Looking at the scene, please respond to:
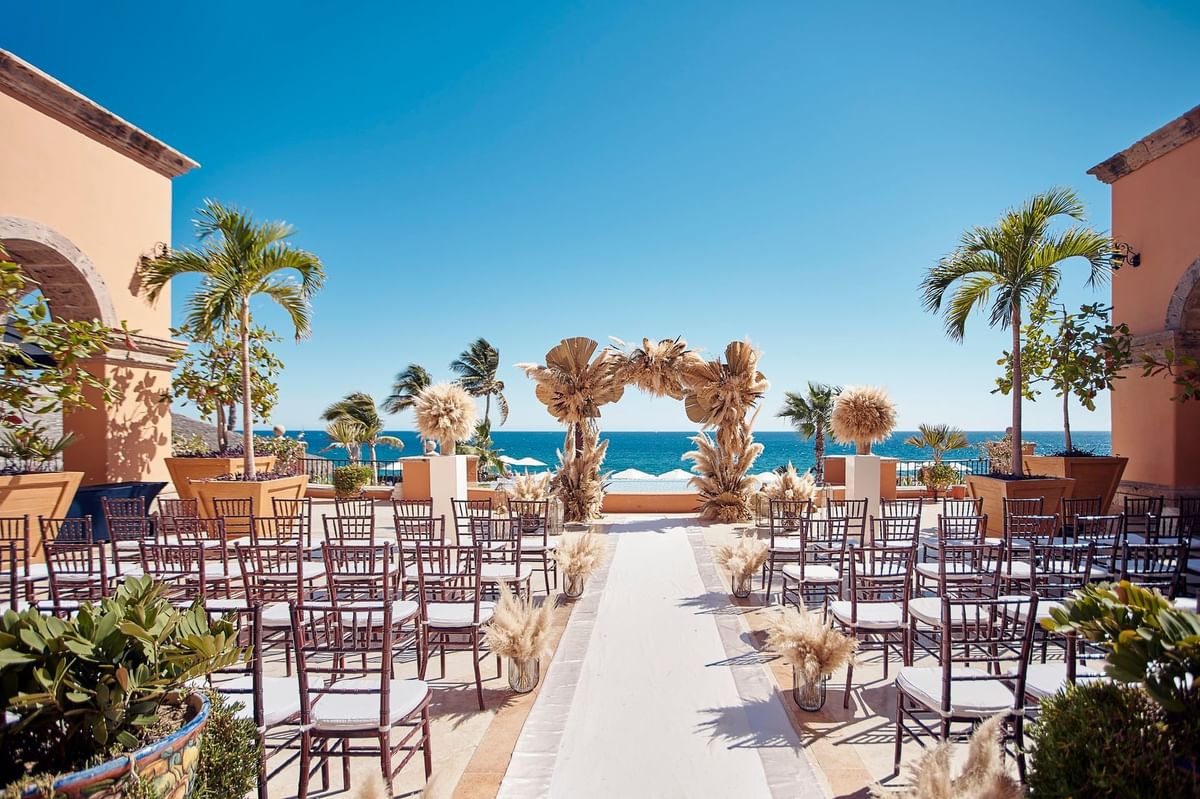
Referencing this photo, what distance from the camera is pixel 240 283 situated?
9.04 metres

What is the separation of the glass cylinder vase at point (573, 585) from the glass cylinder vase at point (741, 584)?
152 cm

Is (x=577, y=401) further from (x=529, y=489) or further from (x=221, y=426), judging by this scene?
(x=221, y=426)

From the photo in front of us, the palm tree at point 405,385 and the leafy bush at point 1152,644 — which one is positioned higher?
the palm tree at point 405,385

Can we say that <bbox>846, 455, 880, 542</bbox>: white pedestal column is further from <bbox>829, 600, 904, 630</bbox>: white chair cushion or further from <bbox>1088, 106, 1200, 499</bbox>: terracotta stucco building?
<bbox>829, 600, 904, 630</bbox>: white chair cushion

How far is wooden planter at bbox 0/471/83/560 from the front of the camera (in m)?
7.27

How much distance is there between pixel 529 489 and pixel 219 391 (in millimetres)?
5531

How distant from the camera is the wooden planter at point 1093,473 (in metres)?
9.04

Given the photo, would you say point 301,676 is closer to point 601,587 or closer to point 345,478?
point 601,587

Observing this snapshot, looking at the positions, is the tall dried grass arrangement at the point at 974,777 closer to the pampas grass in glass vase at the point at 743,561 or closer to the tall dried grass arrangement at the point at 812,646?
the tall dried grass arrangement at the point at 812,646

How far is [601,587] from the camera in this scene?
643cm

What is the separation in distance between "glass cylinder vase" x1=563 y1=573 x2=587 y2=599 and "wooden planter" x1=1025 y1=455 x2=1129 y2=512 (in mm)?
7826

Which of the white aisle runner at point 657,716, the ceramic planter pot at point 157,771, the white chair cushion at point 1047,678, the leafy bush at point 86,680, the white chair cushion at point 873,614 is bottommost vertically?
the white aisle runner at point 657,716

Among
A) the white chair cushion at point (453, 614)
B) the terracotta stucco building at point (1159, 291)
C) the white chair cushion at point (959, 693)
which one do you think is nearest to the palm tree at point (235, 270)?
the white chair cushion at point (453, 614)

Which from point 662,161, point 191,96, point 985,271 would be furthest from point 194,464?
point 985,271
